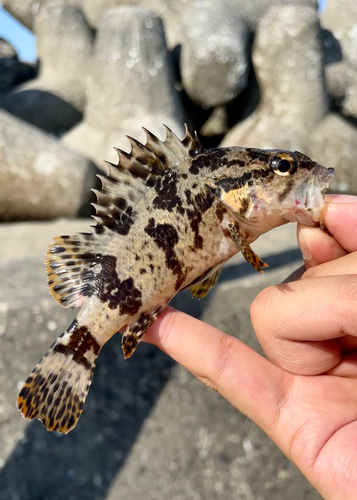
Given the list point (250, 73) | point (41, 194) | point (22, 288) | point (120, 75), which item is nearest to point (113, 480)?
point (22, 288)

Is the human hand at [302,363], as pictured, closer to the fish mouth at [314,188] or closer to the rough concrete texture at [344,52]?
the fish mouth at [314,188]

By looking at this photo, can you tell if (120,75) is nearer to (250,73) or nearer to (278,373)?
(250,73)

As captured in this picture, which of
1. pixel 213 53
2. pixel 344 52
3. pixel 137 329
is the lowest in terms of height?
pixel 137 329

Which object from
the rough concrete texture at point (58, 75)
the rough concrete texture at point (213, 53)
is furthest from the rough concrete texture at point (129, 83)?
the rough concrete texture at point (58, 75)

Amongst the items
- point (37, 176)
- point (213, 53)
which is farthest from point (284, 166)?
point (213, 53)

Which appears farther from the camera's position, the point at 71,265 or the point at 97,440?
the point at 97,440

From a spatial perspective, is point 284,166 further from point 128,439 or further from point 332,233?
point 128,439

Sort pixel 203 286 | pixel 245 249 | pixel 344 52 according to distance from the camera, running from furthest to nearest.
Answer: pixel 344 52
pixel 203 286
pixel 245 249

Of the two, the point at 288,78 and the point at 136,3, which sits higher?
the point at 288,78
